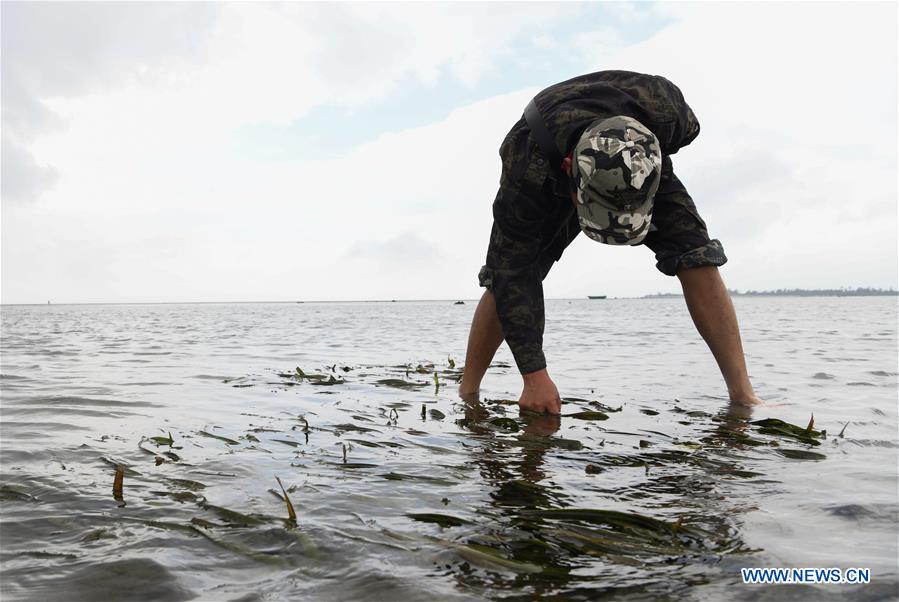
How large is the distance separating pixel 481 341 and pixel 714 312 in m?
1.50

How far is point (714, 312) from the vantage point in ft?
12.5

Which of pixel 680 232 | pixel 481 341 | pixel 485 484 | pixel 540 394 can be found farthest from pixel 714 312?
pixel 485 484

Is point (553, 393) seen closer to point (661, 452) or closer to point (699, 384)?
point (661, 452)

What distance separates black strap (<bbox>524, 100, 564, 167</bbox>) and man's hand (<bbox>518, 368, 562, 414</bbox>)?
4.12ft

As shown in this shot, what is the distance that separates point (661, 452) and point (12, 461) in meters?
2.90

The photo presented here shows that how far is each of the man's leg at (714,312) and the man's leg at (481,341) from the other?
3.93ft

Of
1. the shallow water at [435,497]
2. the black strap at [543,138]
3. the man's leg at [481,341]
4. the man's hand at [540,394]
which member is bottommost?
the shallow water at [435,497]

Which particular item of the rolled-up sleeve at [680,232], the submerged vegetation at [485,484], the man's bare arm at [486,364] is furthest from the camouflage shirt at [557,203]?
the submerged vegetation at [485,484]

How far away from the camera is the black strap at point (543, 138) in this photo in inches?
115

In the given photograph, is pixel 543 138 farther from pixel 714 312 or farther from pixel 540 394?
pixel 714 312

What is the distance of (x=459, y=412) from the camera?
12.8ft

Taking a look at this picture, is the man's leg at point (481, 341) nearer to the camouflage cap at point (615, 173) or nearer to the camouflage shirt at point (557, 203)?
the camouflage shirt at point (557, 203)

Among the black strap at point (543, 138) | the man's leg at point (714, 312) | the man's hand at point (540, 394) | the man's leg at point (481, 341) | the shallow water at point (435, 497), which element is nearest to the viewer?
the shallow water at point (435, 497)

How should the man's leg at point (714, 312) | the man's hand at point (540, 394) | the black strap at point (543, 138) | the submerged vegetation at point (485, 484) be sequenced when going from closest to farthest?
the submerged vegetation at point (485, 484) → the black strap at point (543, 138) → the man's hand at point (540, 394) → the man's leg at point (714, 312)
